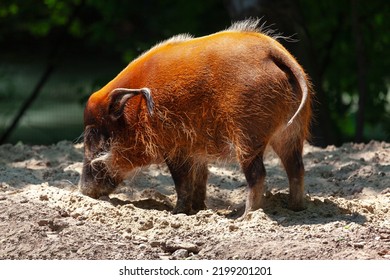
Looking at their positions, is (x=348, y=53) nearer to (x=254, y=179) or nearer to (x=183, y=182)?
(x=183, y=182)

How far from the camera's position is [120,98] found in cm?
600

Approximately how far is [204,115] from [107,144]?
2.76 feet

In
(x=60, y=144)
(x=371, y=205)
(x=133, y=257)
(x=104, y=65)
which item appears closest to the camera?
(x=133, y=257)

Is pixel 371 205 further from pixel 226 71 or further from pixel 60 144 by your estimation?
pixel 60 144

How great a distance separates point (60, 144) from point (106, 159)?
211cm

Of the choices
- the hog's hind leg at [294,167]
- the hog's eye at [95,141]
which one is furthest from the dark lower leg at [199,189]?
the hog's eye at [95,141]

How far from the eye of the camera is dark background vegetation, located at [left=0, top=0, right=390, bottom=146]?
9.86 metres

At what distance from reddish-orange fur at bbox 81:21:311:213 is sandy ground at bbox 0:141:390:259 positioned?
0.31 meters

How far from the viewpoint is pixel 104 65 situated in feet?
49.8

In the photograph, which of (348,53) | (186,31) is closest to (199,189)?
(186,31)

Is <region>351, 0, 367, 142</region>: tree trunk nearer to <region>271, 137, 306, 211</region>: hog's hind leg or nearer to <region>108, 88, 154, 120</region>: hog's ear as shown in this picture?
<region>271, 137, 306, 211</region>: hog's hind leg

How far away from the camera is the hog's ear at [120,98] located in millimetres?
5785

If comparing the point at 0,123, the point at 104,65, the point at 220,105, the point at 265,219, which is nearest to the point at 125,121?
the point at 220,105

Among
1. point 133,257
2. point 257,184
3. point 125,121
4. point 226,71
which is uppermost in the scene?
point 226,71
